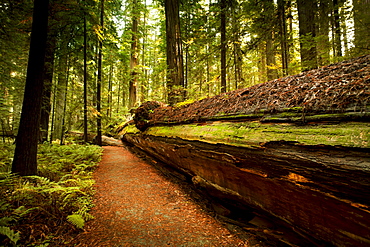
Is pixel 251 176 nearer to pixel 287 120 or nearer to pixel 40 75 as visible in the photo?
pixel 287 120

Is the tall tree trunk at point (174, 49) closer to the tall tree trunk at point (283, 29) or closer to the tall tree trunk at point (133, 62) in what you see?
the tall tree trunk at point (283, 29)

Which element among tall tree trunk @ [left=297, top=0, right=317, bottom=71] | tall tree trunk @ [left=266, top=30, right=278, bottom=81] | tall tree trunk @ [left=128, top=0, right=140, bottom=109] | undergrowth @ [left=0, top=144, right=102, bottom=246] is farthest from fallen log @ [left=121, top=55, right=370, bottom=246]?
tall tree trunk @ [left=128, top=0, right=140, bottom=109]

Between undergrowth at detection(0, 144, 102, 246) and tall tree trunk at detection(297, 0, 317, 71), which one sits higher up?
tall tree trunk at detection(297, 0, 317, 71)

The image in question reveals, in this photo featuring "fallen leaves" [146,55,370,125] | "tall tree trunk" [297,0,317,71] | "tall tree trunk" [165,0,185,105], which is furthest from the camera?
"tall tree trunk" [165,0,185,105]

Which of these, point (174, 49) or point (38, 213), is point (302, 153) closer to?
point (38, 213)

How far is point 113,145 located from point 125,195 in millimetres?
8785

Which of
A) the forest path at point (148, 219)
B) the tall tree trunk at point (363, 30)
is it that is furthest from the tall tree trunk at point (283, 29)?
the forest path at point (148, 219)

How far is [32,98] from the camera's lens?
3744mm

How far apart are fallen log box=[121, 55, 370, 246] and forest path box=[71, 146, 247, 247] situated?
646 mm

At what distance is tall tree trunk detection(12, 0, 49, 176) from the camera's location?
3713 mm

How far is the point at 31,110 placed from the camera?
374 centimetres

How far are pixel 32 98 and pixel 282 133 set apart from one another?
17.0ft

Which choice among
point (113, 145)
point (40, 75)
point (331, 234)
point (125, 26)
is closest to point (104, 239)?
point (331, 234)

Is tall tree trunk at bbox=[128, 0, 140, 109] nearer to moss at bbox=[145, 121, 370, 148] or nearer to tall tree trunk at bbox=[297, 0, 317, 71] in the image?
tall tree trunk at bbox=[297, 0, 317, 71]
